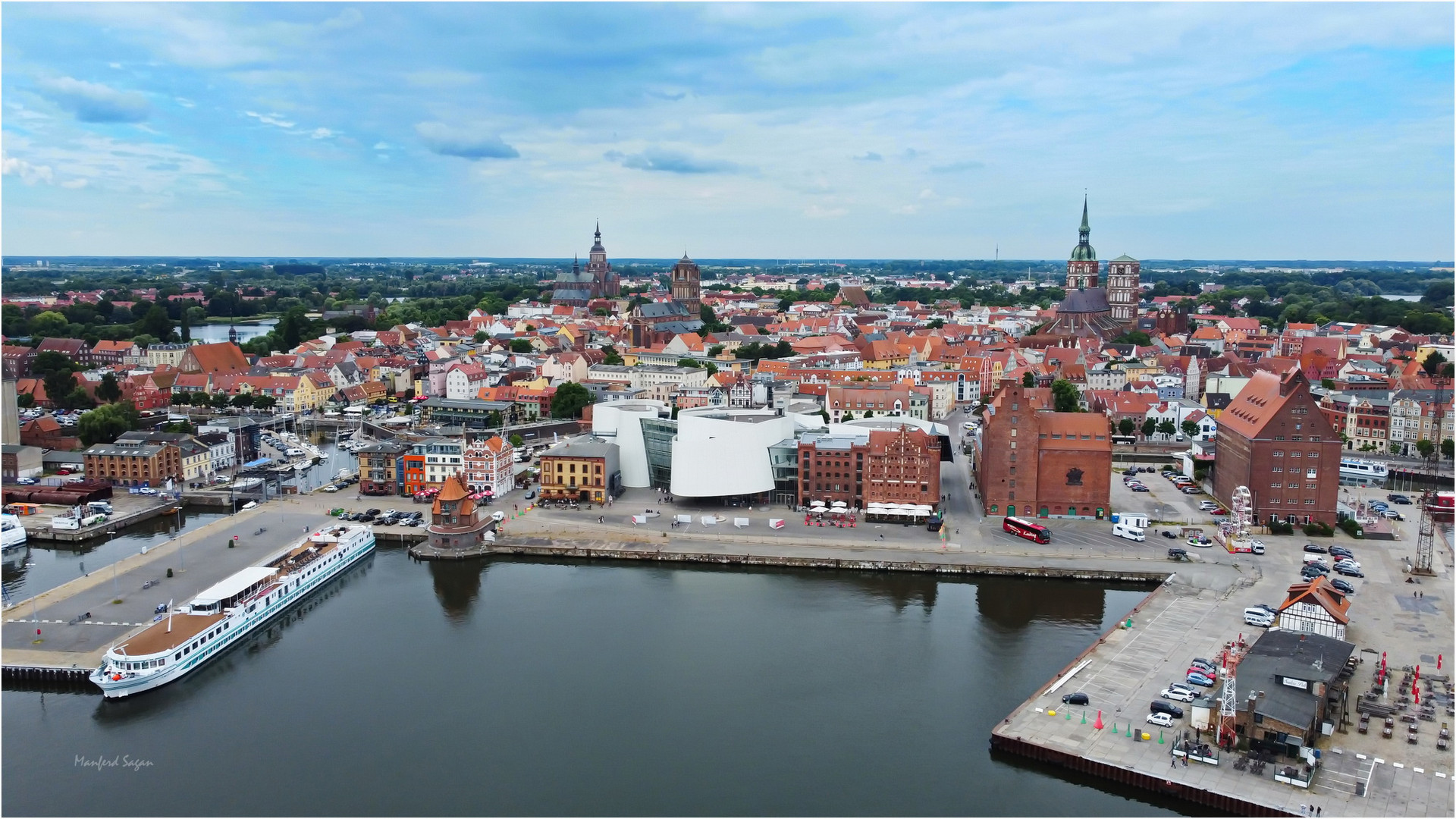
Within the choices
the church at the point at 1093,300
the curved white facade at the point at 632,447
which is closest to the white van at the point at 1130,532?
the curved white facade at the point at 632,447

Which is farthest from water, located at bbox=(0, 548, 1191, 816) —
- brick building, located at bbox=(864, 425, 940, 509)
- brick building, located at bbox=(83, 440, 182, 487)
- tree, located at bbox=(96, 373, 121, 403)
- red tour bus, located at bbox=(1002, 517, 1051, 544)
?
tree, located at bbox=(96, 373, 121, 403)

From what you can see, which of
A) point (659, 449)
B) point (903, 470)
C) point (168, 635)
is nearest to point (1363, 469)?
point (903, 470)

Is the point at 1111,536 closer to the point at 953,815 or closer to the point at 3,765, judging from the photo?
the point at 953,815

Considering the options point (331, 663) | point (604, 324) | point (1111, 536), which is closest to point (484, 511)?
point (331, 663)

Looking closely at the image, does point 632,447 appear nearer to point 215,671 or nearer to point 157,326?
point 215,671

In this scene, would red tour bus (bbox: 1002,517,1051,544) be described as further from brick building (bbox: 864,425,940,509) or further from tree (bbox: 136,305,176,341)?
tree (bbox: 136,305,176,341)
